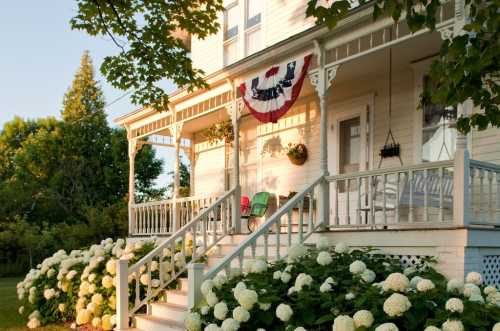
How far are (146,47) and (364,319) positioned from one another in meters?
6.21

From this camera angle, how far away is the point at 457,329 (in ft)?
12.7

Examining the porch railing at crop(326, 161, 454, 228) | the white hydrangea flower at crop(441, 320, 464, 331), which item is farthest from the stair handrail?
the white hydrangea flower at crop(441, 320, 464, 331)

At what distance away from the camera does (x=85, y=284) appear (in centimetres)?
885

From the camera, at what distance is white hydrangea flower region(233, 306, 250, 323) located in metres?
4.98

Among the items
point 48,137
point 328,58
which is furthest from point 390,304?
point 48,137

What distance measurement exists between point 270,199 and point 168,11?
4.46 meters

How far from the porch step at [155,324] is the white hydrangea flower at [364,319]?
10.9ft

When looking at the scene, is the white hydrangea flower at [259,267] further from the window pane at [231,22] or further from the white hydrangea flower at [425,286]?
the window pane at [231,22]

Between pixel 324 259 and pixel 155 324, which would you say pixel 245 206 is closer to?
pixel 155 324

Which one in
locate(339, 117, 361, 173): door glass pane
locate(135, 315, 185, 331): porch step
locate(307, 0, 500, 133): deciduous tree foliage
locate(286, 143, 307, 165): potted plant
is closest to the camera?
locate(307, 0, 500, 133): deciduous tree foliage

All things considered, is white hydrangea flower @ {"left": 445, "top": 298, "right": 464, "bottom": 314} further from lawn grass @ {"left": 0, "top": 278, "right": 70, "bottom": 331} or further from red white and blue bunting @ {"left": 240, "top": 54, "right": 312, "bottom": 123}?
lawn grass @ {"left": 0, "top": 278, "right": 70, "bottom": 331}

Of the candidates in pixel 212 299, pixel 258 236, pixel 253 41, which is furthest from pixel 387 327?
pixel 253 41

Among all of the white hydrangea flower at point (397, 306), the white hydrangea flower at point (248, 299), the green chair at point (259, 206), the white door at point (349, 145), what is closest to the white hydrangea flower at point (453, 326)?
the white hydrangea flower at point (397, 306)

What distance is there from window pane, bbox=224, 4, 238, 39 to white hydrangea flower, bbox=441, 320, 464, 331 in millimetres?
10447
